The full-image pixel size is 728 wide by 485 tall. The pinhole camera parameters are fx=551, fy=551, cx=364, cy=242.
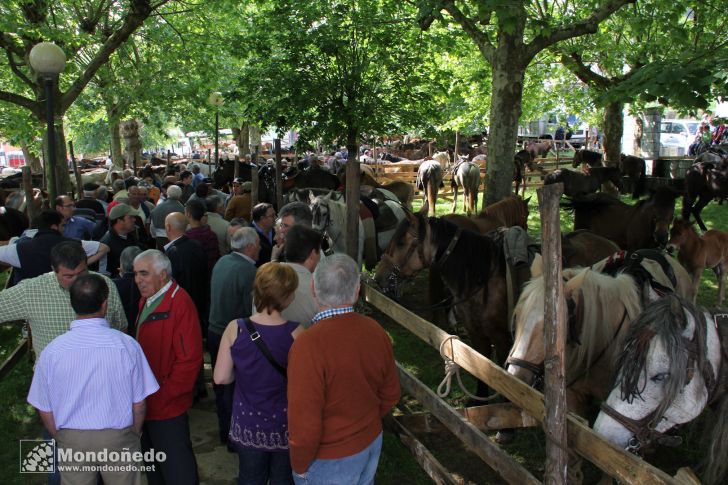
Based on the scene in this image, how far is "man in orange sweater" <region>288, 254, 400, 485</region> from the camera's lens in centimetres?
244

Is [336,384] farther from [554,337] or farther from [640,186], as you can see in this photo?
[640,186]

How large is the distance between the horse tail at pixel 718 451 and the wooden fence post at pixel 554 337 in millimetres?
760

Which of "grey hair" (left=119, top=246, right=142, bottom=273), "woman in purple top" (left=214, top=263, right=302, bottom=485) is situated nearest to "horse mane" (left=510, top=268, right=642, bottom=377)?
"woman in purple top" (left=214, top=263, right=302, bottom=485)

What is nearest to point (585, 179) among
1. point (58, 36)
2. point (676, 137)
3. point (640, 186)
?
point (640, 186)

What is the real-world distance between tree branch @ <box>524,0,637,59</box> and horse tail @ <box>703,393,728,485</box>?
21.6ft

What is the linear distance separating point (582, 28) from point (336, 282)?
756 cm

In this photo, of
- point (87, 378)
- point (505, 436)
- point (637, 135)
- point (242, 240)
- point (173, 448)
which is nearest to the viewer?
point (87, 378)

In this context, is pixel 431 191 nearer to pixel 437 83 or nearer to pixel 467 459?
pixel 437 83

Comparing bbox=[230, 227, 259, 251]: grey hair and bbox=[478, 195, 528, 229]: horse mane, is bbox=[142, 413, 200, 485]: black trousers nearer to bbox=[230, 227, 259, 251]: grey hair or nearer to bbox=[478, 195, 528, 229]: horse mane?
bbox=[230, 227, 259, 251]: grey hair

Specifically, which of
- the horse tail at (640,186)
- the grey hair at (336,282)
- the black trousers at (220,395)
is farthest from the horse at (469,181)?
the grey hair at (336,282)

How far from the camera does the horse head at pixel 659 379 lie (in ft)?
9.02

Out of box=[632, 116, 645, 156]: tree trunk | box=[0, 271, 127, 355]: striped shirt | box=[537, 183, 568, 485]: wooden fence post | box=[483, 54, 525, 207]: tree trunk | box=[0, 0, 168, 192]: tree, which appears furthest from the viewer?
box=[632, 116, 645, 156]: tree trunk

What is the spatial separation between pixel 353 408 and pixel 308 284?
124 cm

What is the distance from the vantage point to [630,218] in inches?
350
